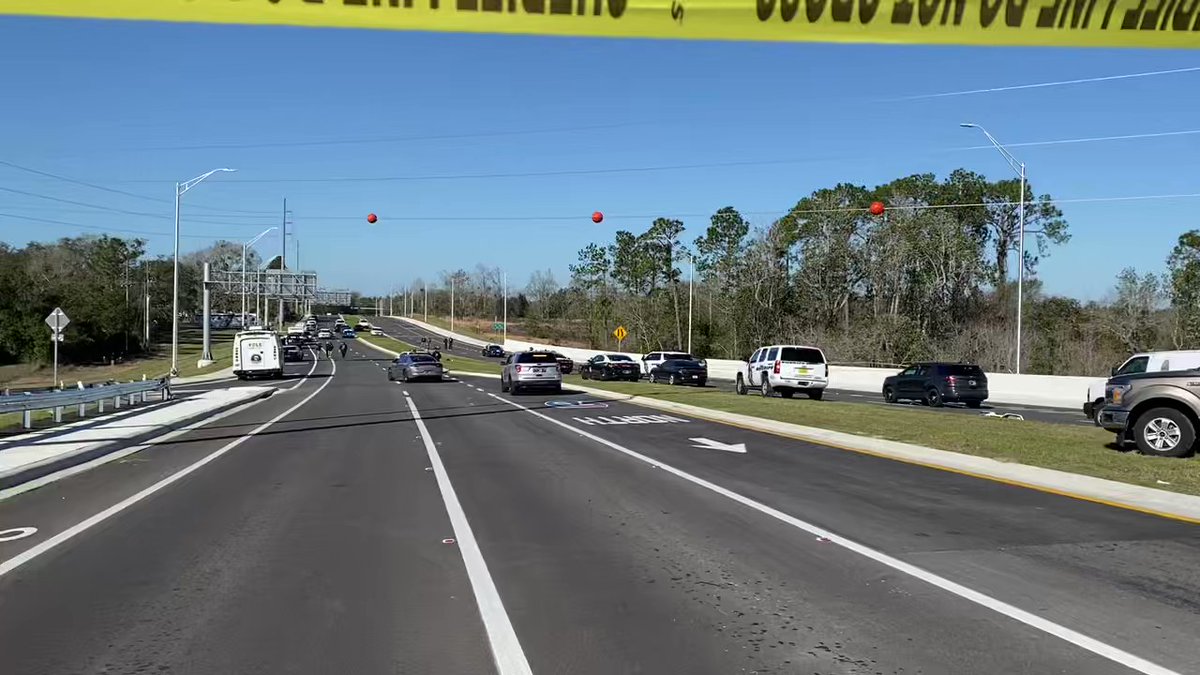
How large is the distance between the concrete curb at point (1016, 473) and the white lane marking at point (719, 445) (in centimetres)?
173

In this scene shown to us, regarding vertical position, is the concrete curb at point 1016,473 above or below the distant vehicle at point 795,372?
below

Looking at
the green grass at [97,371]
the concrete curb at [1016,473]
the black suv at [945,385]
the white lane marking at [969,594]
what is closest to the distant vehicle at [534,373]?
the black suv at [945,385]

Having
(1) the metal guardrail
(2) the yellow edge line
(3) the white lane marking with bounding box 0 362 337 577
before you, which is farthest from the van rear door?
(1) the metal guardrail

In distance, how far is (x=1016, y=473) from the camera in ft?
40.9

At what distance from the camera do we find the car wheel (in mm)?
13977

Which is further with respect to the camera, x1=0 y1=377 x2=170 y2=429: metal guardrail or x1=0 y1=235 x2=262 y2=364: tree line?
x1=0 y1=235 x2=262 y2=364: tree line

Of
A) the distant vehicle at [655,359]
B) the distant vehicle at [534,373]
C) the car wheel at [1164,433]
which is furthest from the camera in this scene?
the distant vehicle at [655,359]

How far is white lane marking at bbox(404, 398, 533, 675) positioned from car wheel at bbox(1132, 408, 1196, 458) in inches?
435

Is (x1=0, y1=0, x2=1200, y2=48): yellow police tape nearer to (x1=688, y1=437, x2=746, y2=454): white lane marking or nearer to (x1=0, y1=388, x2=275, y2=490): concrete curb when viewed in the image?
(x1=0, y1=388, x2=275, y2=490): concrete curb

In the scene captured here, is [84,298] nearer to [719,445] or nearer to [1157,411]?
[719,445]

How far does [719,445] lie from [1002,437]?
5.30 metres

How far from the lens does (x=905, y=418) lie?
2156cm

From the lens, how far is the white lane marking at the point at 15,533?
8.50 metres

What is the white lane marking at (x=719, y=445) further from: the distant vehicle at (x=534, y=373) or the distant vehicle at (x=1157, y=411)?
the distant vehicle at (x=534, y=373)
